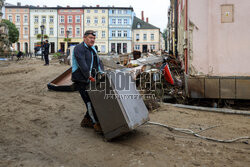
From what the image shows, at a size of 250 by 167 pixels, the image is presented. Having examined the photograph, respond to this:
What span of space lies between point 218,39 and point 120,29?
57654mm

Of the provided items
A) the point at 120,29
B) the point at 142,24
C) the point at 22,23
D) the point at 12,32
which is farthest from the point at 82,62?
the point at 22,23

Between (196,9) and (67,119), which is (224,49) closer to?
(196,9)

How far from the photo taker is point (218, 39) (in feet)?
21.4

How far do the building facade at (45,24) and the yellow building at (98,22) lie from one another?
7.58 m

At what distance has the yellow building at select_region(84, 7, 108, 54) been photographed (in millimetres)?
62062

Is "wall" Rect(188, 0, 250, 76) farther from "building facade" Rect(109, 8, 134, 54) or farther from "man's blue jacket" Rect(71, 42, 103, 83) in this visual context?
"building facade" Rect(109, 8, 134, 54)

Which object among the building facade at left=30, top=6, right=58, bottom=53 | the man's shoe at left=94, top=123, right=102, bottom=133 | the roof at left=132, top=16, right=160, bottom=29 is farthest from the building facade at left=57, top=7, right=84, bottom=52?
the man's shoe at left=94, top=123, right=102, bottom=133

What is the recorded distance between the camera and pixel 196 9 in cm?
654

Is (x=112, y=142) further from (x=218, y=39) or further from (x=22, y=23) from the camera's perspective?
(x=22, y=23)

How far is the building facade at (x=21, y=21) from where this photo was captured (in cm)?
6206

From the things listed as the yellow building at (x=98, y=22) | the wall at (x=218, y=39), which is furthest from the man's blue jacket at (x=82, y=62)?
the yellow building at (x=98, y=22)

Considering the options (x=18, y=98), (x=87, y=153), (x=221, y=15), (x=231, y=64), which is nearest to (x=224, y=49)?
(x=231, y=64)

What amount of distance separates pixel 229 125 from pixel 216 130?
0.53 meters

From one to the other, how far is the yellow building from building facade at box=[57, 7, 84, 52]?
149 cm
